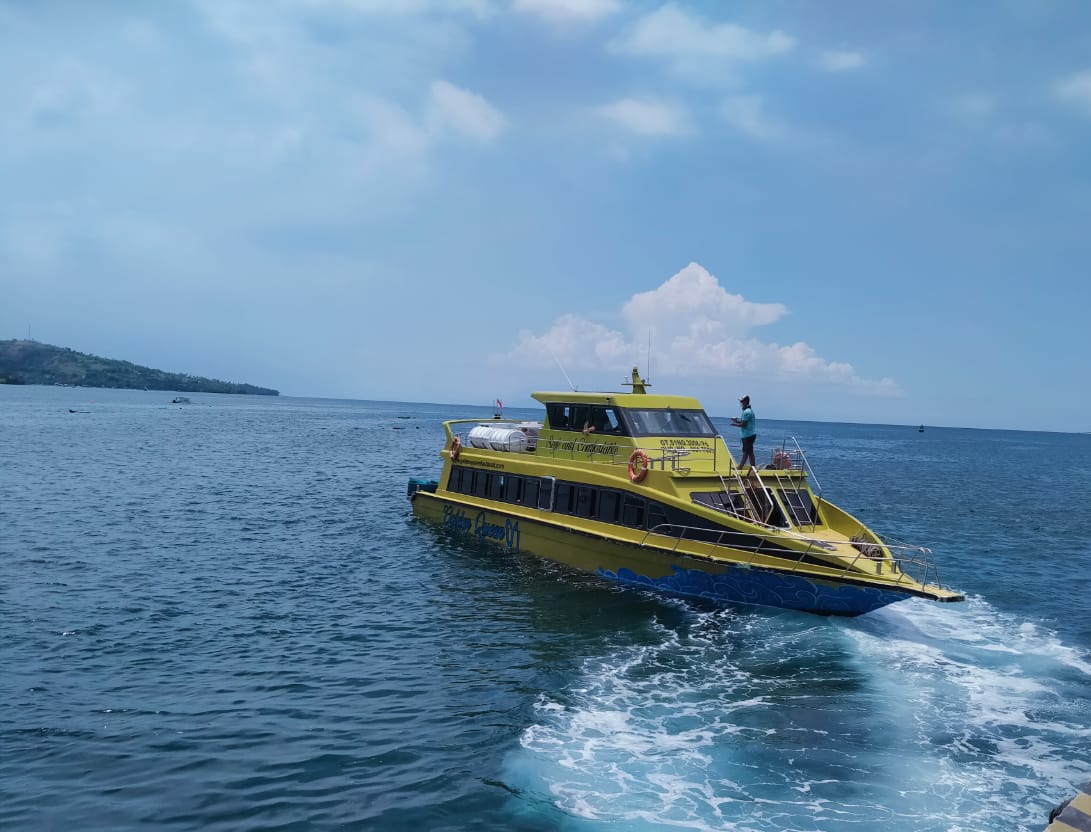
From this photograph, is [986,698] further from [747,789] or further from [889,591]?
[747,789]

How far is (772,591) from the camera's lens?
17.6 m

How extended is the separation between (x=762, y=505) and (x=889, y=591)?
486cm

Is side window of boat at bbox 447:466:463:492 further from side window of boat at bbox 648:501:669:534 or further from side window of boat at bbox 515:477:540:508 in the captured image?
side window of boat at bbox 648:501:669:534

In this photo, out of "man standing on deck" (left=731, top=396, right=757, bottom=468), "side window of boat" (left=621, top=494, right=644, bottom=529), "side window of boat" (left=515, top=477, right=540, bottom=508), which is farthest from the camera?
"side window of boat" (left=515, top=477, right=540, bottom=508)

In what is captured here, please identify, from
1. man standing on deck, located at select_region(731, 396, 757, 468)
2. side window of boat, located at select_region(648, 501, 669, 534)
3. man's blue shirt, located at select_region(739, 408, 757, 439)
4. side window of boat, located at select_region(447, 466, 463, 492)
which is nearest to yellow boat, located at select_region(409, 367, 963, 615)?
side window of boat, located at select_region(648, 501, 669, 534)

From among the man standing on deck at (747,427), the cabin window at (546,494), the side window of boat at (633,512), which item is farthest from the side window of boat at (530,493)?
the man standing on deck at (747,427)

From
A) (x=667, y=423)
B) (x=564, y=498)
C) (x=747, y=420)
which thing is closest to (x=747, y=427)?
(x=747, y=420)

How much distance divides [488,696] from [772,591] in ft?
26.1

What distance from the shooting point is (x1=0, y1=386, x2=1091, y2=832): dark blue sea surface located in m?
9.86

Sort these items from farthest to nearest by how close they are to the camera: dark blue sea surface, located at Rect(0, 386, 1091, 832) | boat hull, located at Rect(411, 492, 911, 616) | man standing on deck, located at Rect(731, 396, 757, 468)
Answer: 1. man standing on deck, located at Rect(731, 396, 757, 468)
2. boat hull, located at Rect(411, 492, 911, 616)
3. dark blue sea surface, located at Rect(0, 386, 1091, 832)

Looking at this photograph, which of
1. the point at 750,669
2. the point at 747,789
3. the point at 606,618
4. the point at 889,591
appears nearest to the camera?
the point at 747,789

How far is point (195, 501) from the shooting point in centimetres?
3388

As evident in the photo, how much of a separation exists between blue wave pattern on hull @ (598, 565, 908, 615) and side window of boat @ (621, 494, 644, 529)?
1.51 m

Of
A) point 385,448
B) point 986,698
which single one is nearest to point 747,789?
point 986,698
